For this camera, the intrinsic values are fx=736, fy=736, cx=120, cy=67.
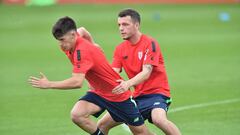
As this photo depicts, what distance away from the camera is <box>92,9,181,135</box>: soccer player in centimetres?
1149

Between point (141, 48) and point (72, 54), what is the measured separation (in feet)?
4.13

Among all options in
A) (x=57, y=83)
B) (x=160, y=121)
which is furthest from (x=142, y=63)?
(x=57, y=83)

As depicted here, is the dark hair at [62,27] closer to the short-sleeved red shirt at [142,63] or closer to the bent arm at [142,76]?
the bent arm at [142,76]

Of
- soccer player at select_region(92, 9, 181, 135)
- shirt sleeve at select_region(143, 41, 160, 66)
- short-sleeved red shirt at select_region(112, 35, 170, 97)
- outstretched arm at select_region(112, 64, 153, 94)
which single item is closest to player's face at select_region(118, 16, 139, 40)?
soccer player at select_region(92, 9, 181, 135)

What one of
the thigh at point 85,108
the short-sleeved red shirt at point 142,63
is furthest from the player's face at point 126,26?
the thigh at point 85,108

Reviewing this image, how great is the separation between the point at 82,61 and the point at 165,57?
14.6 meters

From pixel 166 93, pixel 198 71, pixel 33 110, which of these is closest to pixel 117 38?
pixel 198 71

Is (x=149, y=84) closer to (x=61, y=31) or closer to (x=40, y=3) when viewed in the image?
(x=61, y=31)

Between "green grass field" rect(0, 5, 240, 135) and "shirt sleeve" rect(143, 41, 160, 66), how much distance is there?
7.25ft

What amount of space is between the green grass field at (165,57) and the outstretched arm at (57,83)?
9.53 ft

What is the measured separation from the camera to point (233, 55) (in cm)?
2522

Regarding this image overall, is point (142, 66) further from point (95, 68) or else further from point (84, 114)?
point (84, 114)

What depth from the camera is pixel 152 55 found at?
11516 mm

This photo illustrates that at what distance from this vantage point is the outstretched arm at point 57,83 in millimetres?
10383
